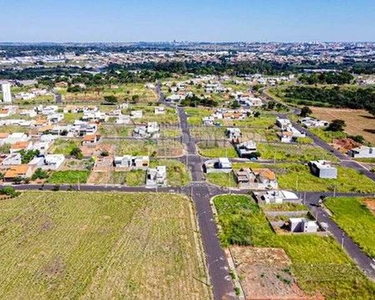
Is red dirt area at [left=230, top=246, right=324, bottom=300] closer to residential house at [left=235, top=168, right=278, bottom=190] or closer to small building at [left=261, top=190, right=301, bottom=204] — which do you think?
small building at [left=261, top=190, right=301, bottom=204]

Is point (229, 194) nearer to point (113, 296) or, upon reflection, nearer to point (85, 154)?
point (113, 296)

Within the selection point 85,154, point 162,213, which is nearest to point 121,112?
point 85,154

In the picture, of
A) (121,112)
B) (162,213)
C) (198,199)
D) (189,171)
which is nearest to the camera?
(162,213)

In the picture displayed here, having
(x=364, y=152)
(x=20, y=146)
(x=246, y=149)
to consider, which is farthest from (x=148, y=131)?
(x=364, y=152)

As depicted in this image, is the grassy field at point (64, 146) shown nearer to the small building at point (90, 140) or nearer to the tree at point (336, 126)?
the small building at point (90, 140)

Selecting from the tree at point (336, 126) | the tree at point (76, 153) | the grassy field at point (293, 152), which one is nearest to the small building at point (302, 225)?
the grassy field at point (293, 152)

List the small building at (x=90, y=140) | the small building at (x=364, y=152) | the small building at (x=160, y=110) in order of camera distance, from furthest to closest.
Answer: the small building at (x=160, y=110) → the small building at (x=90, y=140) → the small building at (x=364, y=152)
